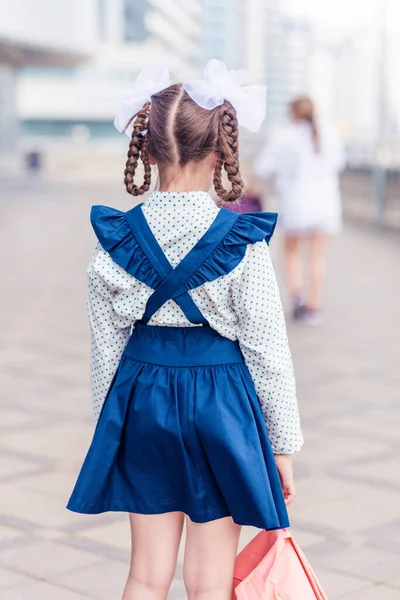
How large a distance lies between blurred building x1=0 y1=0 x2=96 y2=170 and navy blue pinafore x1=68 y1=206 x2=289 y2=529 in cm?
2775

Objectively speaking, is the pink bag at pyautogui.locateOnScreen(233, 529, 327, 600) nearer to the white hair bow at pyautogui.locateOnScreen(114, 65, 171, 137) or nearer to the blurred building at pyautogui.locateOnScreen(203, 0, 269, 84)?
the white hair bow at pyautogui.locateOnScreen(114, 65, 171, 137)

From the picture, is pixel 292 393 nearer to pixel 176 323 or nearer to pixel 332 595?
pixel 176 323

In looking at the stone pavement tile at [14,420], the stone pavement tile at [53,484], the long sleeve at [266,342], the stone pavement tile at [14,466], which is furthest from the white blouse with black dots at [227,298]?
the stone pavement tile at [14,420]

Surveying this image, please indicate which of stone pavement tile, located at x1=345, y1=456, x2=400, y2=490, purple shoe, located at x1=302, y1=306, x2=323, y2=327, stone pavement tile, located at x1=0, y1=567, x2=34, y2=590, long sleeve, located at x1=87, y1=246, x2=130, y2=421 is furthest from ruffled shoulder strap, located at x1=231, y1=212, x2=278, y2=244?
purple shoe, located at x1=302, y1=306, x2=323, y2=327

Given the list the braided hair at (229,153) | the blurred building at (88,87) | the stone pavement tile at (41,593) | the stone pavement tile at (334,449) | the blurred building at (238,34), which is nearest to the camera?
the braided hair at (229,153)

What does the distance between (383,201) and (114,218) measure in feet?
48.9

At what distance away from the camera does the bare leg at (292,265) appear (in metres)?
7.86

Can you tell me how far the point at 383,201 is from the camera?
16.8m

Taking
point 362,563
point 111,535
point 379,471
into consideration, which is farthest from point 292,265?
point 362,563

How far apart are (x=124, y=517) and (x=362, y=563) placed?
88 cm

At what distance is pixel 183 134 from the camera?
86.7 inches

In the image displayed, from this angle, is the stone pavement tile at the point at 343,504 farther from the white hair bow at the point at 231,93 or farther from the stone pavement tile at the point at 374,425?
the white hair bow at the point at 231,93

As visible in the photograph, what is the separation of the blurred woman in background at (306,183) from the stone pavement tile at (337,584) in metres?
4.68

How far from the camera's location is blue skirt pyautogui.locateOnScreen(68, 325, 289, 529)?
2.16 m
